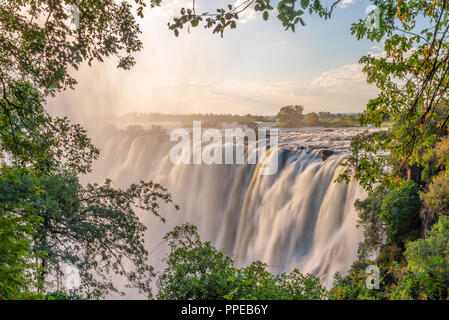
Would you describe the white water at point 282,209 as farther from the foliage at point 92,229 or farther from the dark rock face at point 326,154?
the foliage at point 92,229

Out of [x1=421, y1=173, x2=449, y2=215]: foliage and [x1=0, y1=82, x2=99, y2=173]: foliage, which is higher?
[x1=0, y1=82, x2=99, y2=173]: foliage

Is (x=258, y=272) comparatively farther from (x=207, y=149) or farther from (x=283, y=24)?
(x=207, y=149)

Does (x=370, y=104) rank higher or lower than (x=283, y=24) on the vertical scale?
lower

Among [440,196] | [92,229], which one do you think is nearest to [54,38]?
[92,229]

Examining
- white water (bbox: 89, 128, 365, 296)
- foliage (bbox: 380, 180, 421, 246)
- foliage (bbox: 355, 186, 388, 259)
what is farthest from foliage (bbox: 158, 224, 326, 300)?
white water (bbox: 89, 128, 365, 296)

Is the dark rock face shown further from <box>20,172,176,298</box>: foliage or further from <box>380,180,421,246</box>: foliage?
<box>20,172,176,298</box>: foliage

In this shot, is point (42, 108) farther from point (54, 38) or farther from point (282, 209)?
point (282, 209)

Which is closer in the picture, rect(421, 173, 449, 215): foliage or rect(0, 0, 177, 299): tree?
rect(0, 0, 177, 299): tree

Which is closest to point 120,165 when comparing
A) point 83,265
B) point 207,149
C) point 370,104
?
point 207,149
